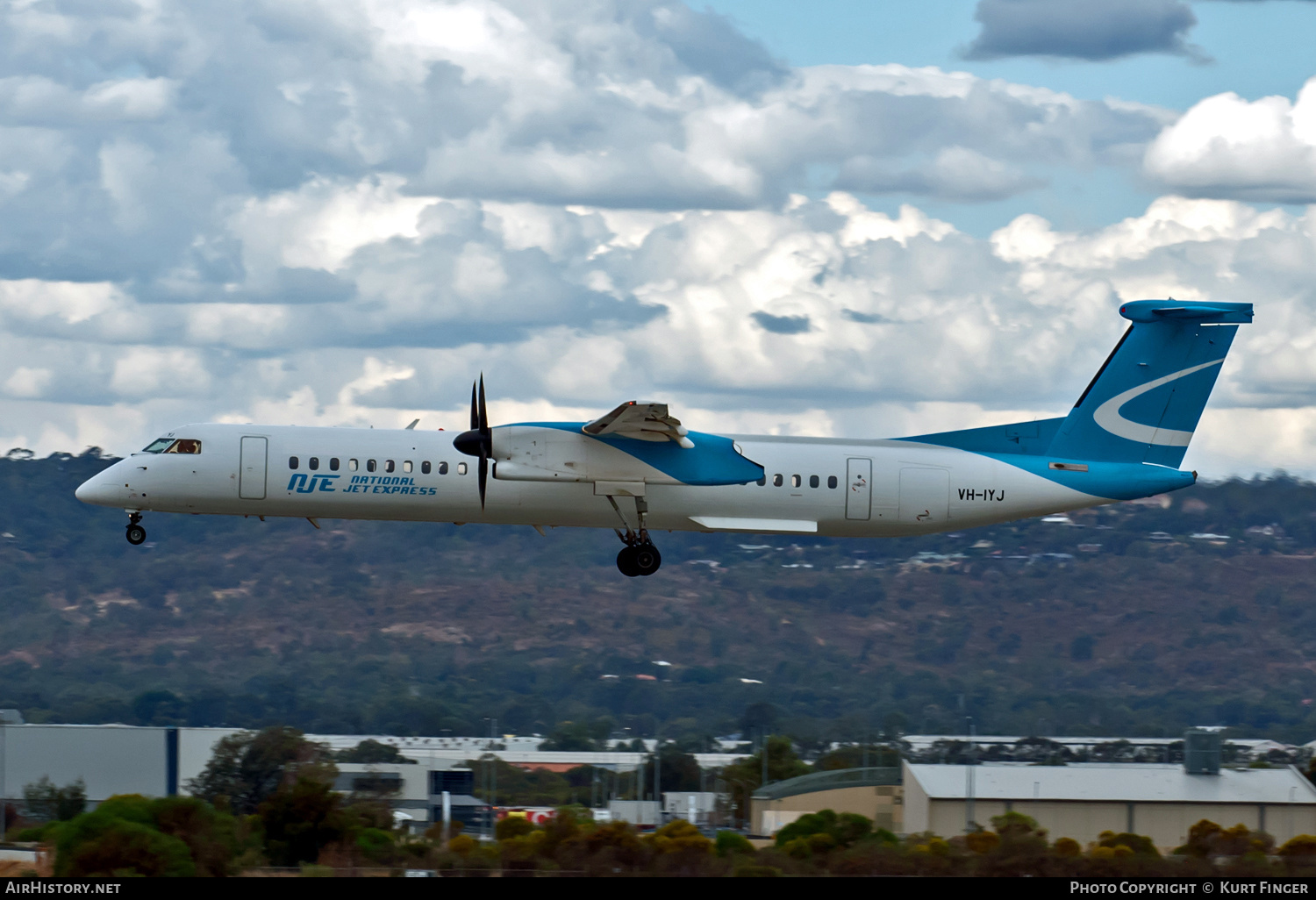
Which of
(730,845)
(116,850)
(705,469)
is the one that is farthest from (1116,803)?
(116,850)

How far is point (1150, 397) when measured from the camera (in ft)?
108

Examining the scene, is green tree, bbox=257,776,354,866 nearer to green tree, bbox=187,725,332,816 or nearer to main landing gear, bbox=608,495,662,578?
green tree, bbox=187,725,332,816

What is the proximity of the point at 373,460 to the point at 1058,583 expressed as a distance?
42406 mm

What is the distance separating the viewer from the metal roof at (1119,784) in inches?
1654

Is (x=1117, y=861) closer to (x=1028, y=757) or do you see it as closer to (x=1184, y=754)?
(x=1184, y=754)

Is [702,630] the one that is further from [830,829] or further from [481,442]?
[481,442]

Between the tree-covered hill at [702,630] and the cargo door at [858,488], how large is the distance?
26360 mm

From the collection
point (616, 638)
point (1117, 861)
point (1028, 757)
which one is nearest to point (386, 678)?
point (616, 638)

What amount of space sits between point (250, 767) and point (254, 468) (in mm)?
23566

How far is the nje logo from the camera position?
1215 inches

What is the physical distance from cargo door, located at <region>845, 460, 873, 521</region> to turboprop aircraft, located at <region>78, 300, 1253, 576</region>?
0.03m

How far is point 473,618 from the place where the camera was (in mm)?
66125

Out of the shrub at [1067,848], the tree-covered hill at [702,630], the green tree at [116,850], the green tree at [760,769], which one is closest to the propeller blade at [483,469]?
the green tree at [116,850]

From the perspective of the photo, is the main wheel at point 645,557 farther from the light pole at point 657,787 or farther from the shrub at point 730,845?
the light pole at point 657,787
